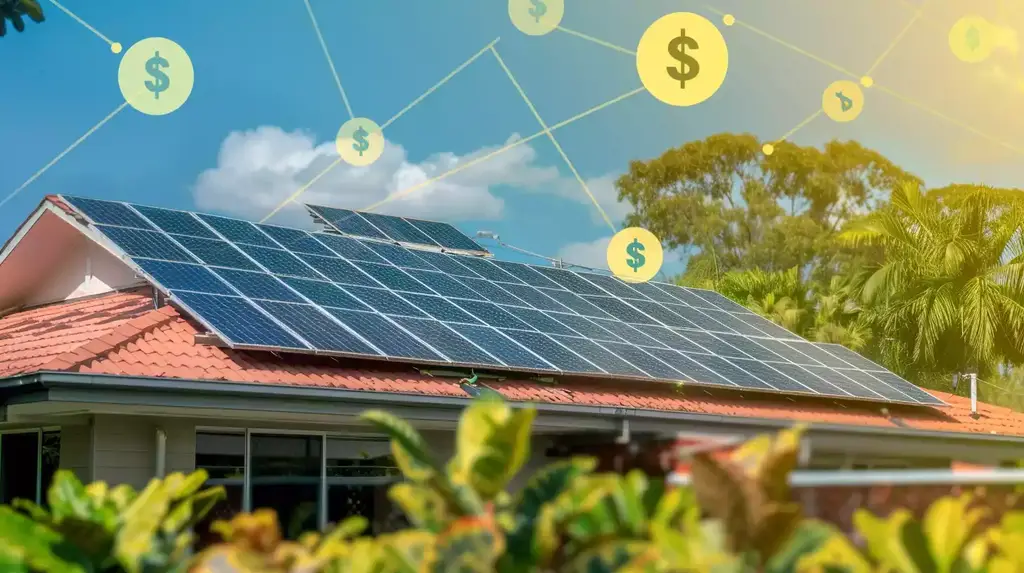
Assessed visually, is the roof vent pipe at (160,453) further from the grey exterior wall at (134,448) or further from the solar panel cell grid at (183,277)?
the solar panel cell grid at (183,277)

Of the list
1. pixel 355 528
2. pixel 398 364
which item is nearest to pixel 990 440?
pixel 398 364

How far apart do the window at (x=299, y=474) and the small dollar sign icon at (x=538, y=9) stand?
512 cm

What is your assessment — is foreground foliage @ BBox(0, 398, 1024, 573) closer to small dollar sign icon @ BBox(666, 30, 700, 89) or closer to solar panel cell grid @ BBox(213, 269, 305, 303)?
solar panel cell grid @ BBox(213, 269, 305, 303)

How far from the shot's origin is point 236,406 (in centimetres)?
1069

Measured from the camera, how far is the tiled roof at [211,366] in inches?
430

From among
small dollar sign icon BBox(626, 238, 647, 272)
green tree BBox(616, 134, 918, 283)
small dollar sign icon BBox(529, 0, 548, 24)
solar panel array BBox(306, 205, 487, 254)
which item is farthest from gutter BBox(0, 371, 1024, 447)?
green tree BBox(616, 134, 918, 283)

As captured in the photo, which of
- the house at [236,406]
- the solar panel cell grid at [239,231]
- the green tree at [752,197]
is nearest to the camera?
the house at [236,406]

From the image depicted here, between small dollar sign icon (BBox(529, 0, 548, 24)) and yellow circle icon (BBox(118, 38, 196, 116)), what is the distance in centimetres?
384

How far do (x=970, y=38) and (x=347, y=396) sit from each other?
8.77 meters

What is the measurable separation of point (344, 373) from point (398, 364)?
82cm

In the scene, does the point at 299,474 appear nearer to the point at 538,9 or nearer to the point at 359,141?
the point at 359,141

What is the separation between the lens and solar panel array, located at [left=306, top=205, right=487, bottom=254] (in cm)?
1822

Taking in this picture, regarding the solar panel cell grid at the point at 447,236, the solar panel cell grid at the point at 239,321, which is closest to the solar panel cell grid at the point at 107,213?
the solar panel cell grid at the point at 239,321

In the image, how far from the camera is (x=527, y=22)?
47.4ft
